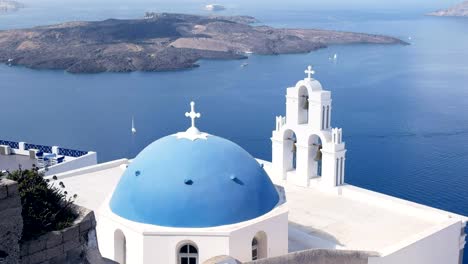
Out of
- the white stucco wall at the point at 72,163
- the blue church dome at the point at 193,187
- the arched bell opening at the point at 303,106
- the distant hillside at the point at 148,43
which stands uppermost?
the arched bell opening at the point at 303,106

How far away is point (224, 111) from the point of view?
46.7 m

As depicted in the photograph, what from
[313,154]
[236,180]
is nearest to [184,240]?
[236,180]

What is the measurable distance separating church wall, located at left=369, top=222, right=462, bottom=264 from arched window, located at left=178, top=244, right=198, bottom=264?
3162 mm

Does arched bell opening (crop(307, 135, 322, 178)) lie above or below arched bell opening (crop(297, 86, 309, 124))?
below

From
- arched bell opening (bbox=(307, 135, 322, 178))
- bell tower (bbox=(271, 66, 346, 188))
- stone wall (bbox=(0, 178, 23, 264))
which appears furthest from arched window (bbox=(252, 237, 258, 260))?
stone wall (bbox=(0, 178, 23, 264))

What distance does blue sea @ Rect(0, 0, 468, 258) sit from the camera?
111 feet

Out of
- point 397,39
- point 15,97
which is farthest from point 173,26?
point 15,97

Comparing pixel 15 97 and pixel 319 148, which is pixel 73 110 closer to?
pixel 15 97

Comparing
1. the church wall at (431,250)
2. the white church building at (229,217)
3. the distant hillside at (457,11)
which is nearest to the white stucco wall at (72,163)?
the white church building at (229,217)

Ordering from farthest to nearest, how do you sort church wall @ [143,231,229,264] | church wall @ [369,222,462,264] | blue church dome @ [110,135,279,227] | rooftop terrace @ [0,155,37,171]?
rooftop terrace @ [0,155,37,171] → church wall @ [369,222,462,264] → blue church dome @ [110,135,279,227] → church wall @ [143,231,229,264]

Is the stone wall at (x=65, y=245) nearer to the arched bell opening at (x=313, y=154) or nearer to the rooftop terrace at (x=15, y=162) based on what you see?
the arched bell opening at (x=313, y=154)

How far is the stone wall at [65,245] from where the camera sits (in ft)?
18.2

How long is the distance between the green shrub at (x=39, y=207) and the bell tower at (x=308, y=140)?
848 centimetres

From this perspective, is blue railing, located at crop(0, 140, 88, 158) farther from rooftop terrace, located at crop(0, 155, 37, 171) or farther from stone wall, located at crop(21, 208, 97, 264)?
stone wall, located at crop(21, 208, 97, 264)
